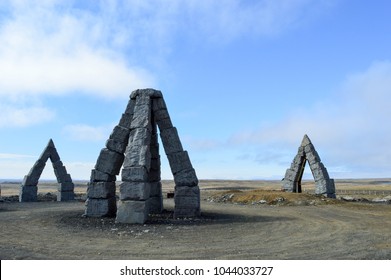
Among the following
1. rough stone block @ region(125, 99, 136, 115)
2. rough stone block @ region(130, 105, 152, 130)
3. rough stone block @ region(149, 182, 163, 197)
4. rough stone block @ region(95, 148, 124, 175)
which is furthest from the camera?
rough stone block @ region(149, 182, 163, 197)

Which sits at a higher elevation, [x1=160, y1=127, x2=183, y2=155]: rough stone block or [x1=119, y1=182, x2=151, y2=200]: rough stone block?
[x1=160, y1=127, x2=183, y2=155]: rough stone block

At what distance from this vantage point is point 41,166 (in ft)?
109

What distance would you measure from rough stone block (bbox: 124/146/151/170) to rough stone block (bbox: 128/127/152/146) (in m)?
0.27

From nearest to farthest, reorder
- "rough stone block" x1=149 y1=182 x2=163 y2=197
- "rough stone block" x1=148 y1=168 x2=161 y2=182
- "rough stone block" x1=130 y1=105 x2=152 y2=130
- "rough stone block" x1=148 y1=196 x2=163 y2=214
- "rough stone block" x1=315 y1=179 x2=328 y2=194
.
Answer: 1. "rough stone block" x1=130 y1=105 x2=152 y2=130
2. "rough stone block" x1=148 y1=196 x2=163 y2=214
3. "rough stone block" x1=149 y1=182 x2=163 y2=197
4. "rough stone block" x1=148 y1=168 x2=161 y2=182
5. "rough stone block" x1=315 y1=179 x2=328 y2=194

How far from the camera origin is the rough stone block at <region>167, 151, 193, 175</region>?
17891 millimetres

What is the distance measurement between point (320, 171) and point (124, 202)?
67.6ft

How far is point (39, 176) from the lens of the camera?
3338 cm

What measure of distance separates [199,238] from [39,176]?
24.9m

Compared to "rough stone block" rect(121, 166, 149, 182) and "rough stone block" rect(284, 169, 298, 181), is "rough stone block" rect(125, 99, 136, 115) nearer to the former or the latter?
A: "rough stone block" rect(121, 166, 149, 182)

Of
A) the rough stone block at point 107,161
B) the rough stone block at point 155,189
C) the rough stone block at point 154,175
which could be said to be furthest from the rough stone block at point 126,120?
the rough stone block at point 155,189

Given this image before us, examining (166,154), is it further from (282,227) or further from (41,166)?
(41,166)

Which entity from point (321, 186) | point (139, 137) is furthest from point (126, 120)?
point (321, 186)

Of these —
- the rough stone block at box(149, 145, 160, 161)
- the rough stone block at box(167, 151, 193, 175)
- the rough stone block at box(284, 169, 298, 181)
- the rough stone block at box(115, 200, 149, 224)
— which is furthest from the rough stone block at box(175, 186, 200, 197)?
the rough stone block at box(284, 169, 298, 181)
